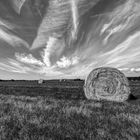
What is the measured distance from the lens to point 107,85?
40.0 ft

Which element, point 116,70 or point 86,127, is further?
point 116,70

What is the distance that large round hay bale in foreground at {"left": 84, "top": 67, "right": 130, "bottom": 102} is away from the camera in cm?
1141

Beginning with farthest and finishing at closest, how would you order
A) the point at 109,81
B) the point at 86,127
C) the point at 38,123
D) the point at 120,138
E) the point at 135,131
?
the point at 109,81 < the point at 38,123 < the point at 86,127 < the point at 135,131 < the point at 120,138

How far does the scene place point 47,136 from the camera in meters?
3.65

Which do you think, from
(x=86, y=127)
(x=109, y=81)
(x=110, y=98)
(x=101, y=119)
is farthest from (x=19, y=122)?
(x=109, y=81)

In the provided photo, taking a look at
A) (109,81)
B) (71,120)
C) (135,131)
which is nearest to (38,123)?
(71,120)

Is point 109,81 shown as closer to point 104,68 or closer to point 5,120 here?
point 104,68

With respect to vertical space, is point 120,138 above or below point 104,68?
below

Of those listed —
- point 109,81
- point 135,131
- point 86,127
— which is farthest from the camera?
point 109,81

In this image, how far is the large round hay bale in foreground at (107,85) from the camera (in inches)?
449

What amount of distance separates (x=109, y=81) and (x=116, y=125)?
820 centimetres

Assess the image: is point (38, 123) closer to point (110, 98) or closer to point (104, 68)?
point (110, 98)

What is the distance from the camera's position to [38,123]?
4.64m

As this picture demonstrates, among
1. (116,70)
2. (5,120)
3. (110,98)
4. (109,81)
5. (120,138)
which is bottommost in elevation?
(120,138)
